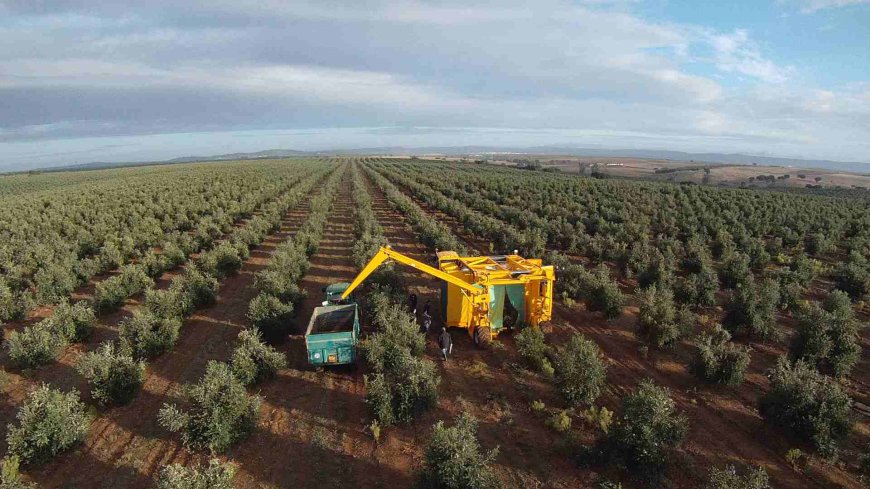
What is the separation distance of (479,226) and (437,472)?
2726 cm

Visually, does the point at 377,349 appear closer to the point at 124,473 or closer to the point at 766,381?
the point at 124,473

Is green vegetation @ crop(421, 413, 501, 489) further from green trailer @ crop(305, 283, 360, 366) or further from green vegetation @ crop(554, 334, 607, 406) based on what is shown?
green trailer @ crop(305, 283, 360, 366)

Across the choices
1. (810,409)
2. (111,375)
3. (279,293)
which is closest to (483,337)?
(810,409)

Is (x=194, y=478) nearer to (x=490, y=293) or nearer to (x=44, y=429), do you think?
(x=44, y=429)

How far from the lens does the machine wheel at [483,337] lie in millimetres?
15383

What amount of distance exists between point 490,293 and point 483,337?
1.65 m

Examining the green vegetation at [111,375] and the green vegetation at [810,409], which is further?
the green vegetation at [111,375]

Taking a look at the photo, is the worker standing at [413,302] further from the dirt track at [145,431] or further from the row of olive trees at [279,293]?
the dirt track at [145,431]

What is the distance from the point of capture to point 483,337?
605 inches

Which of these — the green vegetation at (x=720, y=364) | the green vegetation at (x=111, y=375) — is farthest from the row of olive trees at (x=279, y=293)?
the green vegetation at (x=720, y=364)

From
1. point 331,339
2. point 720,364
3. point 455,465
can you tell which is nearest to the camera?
point 455,465

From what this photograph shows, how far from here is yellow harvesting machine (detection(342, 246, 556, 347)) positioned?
15266mm

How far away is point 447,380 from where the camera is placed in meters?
14.2

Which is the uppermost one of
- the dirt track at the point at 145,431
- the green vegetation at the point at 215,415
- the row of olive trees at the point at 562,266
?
the row of olive trees at the point at 562,266
